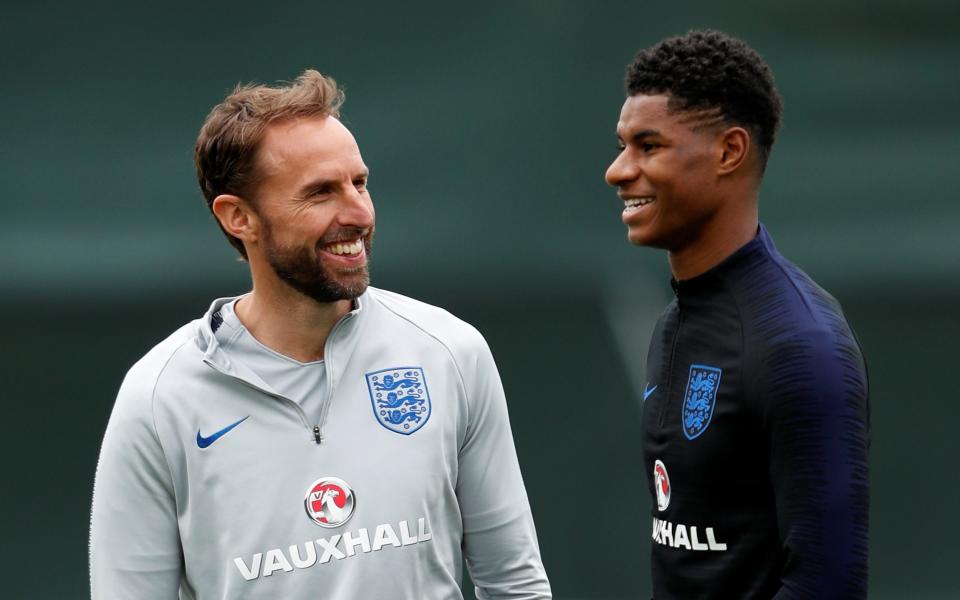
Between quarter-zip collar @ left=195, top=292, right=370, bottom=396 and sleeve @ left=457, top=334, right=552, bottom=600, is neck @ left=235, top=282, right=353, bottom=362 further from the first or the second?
sleeve @ left=457, top=334, right=552, bottom=600

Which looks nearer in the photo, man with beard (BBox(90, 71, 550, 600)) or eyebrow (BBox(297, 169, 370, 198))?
man with beard (BBox(90, 71, 550, 600))

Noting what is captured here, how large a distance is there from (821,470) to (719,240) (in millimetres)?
491

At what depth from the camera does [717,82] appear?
2.35 meters

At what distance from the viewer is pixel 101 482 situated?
2.47 m

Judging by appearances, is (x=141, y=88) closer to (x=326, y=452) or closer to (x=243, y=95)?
(x=243, y=95)

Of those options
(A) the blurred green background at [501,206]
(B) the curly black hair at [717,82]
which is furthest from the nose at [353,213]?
(A) the blurred green background at [501,206]

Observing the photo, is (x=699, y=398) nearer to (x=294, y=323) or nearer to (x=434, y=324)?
(x=434, y=324)

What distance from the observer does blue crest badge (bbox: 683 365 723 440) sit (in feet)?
7.28

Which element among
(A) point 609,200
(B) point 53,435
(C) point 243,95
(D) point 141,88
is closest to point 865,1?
(A) point 609,200

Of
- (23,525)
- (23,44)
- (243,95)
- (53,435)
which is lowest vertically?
(23,525)

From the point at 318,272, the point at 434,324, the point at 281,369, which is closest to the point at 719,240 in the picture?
the point at 434,324

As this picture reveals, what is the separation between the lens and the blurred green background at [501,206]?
475cm

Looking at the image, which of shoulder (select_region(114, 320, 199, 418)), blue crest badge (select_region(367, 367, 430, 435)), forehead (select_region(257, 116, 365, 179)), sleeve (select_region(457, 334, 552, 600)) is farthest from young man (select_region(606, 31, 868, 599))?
shoulder (select_region(114, 320, 199, 418))

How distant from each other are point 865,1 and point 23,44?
303 cm
